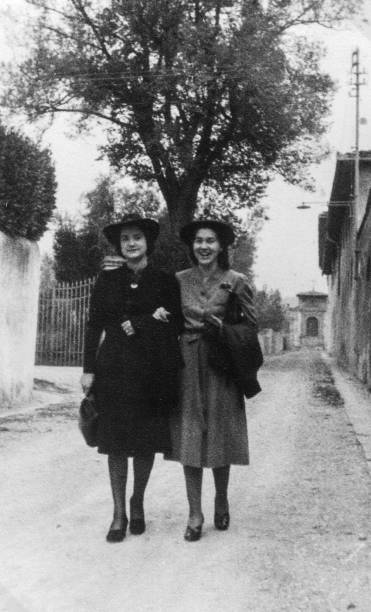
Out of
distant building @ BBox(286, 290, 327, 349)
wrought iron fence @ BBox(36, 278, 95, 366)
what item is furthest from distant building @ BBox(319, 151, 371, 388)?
distant building @ BBox(286, 290, 327, 349)

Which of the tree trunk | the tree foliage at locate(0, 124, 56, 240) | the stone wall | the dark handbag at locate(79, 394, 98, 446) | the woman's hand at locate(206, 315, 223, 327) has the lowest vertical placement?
the stone wall

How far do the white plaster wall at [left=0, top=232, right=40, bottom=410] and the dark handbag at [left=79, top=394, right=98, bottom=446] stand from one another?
583 centimetres

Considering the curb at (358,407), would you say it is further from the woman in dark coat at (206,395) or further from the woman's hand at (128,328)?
the woman's hand at (128,328)

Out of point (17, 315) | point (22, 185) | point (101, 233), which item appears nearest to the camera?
point (22, 185)

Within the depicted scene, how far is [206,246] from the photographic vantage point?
13.0 ft

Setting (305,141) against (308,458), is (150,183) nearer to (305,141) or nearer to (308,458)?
(305,141)

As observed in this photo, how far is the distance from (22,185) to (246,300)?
5985 mm

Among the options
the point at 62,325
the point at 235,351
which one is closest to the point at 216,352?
the point at 235,351

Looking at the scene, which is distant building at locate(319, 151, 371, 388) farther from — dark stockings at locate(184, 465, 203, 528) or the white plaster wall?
dark stockings at locate(184, 465, 203, 528)

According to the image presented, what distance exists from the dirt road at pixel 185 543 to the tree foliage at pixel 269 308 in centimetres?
4276

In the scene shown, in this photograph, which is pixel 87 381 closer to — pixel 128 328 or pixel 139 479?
pixel 128 328

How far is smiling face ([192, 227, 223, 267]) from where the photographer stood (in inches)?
156

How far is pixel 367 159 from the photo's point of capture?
22.1 metres

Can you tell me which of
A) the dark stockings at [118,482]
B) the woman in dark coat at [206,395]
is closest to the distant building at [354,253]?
the woman in dark coat at [206,395]
